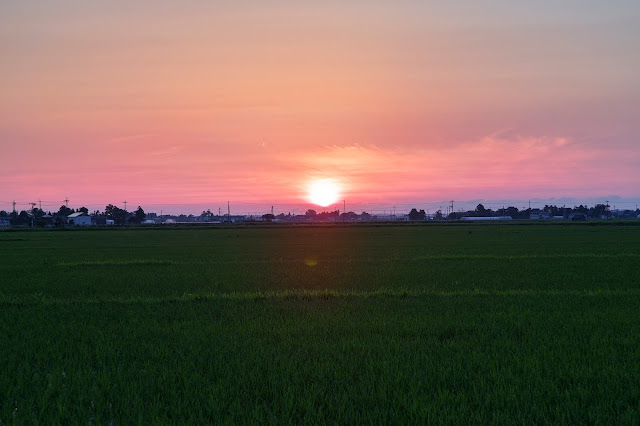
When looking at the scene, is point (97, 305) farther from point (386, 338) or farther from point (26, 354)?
point (386, 338)

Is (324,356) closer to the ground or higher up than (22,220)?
closer to the ground

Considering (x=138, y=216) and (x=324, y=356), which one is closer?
(x=324, y=356)

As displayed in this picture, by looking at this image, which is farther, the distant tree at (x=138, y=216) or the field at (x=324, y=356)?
the distant tree at (x=138, y=216)

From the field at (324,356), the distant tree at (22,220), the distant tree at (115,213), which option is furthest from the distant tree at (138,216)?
the field at (324,356)

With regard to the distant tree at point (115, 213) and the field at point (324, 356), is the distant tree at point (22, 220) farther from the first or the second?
the field at point (324, 356)

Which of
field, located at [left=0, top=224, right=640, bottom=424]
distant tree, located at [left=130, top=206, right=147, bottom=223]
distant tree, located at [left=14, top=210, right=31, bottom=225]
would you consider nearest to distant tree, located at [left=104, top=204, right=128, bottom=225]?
distant tree, located at [left=130, top=206, right=147, bottom=223]

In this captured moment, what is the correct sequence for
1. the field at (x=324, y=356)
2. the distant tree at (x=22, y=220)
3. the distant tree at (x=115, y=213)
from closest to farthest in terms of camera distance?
1. the field at (x=324, y=356)
2. the distant tree at (x=22, y=220)
3. the distant tree at (x=115, y=213)

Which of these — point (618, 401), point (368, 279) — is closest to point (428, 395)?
point (618, 401)

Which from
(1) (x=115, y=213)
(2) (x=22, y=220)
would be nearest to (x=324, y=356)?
(2) (x=22, y=220)

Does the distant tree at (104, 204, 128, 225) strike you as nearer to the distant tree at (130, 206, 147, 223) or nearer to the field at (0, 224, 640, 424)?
the distant tree at (130, 206, 147, 223)

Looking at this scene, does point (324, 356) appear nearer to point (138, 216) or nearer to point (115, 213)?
point (138, 216)

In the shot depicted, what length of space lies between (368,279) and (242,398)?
451 inches

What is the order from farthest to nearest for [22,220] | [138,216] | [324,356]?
[138,216], [22,220], [324,356]

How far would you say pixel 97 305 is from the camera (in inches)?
Result: 445
